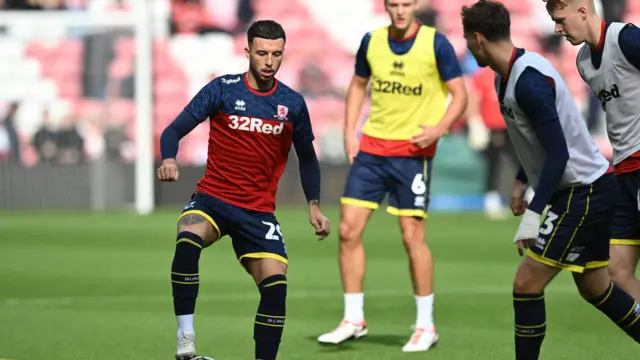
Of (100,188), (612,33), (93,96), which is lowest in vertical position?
(100,188)

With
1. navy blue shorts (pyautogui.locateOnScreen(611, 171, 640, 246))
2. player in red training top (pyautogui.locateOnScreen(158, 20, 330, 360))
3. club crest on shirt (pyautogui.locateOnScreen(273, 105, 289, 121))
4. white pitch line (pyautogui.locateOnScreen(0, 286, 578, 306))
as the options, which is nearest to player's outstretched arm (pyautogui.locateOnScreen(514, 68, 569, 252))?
navy blue shorts (pyautogui.locateOnScreen(611, 171, 640, 246))

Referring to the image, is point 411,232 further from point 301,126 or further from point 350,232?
point 301,126

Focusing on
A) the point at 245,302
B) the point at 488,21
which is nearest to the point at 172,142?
the point at 488,21

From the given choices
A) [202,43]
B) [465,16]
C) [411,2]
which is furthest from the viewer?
[202,43]

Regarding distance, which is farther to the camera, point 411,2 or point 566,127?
point 411,2

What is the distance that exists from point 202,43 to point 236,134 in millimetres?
16378

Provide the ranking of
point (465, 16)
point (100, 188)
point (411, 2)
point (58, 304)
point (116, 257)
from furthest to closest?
point (100, 188) → point (116, 257) → point (58, 304) → point (411, 2) → point (465, 16)

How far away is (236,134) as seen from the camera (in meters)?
6.75

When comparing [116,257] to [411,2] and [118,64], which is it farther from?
[118,64]

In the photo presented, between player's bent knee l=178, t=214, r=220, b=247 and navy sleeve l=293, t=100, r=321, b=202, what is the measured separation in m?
0.56

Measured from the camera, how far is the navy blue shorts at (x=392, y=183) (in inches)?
330

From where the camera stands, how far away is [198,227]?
6621mm

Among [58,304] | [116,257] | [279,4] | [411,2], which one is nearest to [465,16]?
[411,2]

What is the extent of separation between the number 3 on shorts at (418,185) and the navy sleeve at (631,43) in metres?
2.33
